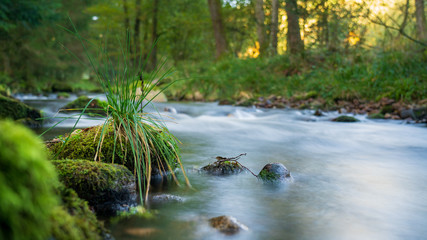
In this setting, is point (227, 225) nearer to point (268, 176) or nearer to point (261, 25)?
point (268, 176)

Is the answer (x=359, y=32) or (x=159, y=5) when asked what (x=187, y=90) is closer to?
(x=359, y=32)

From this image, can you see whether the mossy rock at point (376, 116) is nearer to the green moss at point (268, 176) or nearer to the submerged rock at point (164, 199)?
the green moss at point (268, 176)

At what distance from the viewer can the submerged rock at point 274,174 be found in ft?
9.32

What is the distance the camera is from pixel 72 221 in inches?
43.7

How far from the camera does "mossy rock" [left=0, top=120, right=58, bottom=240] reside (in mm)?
799

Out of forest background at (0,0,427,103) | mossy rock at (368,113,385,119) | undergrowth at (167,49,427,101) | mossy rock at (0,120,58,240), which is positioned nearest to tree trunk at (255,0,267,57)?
forest background at (0,0,427,103)

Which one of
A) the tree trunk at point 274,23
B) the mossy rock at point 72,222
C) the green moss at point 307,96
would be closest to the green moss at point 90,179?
the mossy rock at point 72,222

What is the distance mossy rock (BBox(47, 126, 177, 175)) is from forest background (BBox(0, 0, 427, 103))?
1.94ft

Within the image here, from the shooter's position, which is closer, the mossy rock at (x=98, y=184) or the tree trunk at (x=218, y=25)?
the mossy rock at (x=98, y=184)

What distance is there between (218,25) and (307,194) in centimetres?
1614

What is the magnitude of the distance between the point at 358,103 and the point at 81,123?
6896 millimetres

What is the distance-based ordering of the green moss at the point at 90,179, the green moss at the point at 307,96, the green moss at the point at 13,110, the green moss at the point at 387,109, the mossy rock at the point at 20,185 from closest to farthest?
1. the mossy rock at the point at 20,185
2. the green moss at the point at 90,179
3. the green moss at the point at 13,110
4. the green moss at the point at 387,109
5. the green moss at the point at 307,96

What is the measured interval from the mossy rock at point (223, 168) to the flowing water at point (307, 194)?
0.10 meters

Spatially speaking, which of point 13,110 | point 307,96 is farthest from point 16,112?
point 307,96
